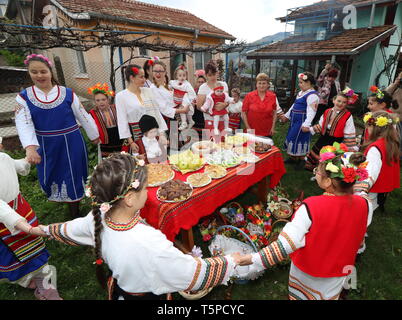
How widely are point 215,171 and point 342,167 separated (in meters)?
1.64

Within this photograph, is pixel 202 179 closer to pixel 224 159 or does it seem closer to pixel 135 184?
pixel 224 159

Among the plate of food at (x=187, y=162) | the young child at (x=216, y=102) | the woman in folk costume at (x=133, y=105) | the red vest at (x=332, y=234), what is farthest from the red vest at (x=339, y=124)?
the woman in folk costume at (x=133, y=105)

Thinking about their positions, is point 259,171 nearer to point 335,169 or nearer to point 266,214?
point 266,214

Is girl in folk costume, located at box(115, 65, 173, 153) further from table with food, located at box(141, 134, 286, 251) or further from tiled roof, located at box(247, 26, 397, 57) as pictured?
tiled roof, located at box(247, 26, 397, 57)

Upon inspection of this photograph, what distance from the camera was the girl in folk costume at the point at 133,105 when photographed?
3.60 meters

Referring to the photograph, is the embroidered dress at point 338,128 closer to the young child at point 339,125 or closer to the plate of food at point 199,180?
the young child at point 339,125

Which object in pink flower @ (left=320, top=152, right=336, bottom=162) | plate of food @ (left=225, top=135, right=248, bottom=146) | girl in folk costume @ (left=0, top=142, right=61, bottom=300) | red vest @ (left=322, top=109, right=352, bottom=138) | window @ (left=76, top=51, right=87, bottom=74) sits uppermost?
window @ (left=76, top=51, right=87, bottom=74)

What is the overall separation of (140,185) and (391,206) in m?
4.78

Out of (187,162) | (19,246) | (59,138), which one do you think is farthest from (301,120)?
(19,246)

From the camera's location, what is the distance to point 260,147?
376 centimetres

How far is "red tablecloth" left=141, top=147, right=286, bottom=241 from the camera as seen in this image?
2.41 m

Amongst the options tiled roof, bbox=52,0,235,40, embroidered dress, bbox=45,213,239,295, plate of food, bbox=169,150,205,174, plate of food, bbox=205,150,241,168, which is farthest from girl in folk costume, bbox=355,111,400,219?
tiled roof, bbox=52,0,235,40

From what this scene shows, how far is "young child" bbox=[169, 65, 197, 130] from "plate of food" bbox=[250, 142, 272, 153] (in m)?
2.49

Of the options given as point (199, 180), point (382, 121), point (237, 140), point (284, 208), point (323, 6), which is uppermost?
point (323, 6)
